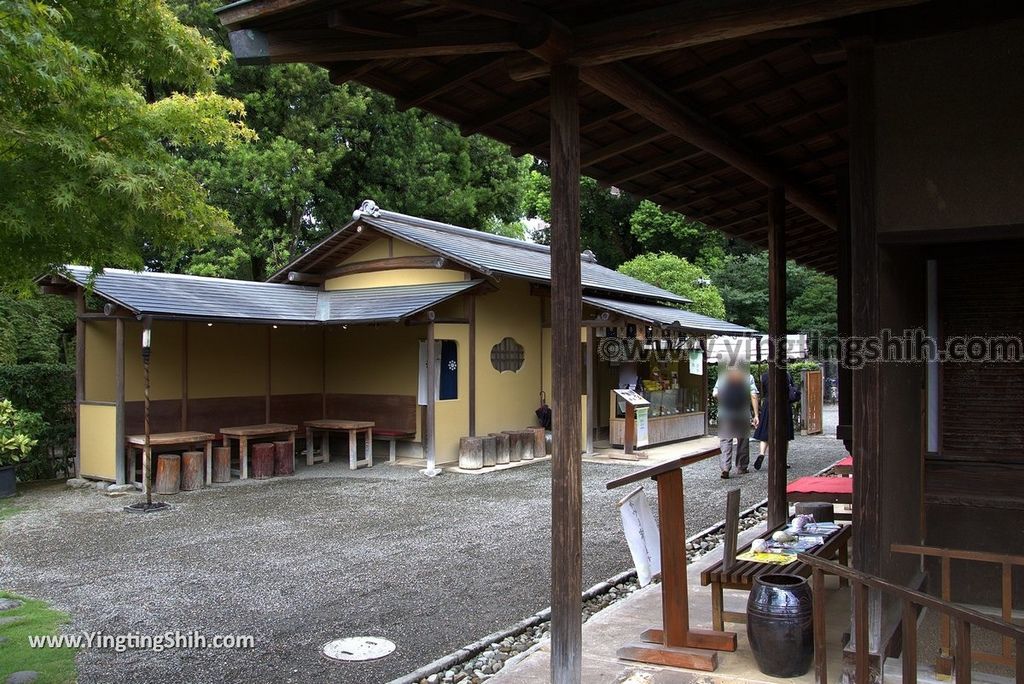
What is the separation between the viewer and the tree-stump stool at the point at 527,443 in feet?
46.3

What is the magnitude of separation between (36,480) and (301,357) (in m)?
4.75

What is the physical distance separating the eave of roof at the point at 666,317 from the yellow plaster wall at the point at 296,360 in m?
5.31

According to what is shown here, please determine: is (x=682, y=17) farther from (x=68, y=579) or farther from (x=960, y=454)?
(x=68, y=579)

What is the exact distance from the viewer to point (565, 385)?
3924mm

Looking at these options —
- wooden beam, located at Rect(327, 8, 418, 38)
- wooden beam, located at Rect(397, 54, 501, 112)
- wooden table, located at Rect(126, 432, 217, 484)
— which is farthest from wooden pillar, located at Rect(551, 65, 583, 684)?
wooden table, located at Rect(126, 432, 217, 484)

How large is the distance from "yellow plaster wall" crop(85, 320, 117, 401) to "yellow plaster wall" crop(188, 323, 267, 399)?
1.16 metres

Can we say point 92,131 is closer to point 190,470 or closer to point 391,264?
point 190,470

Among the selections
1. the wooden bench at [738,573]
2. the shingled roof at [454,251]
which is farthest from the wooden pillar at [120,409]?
the wooden bench at [738,573]

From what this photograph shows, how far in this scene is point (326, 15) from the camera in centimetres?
372

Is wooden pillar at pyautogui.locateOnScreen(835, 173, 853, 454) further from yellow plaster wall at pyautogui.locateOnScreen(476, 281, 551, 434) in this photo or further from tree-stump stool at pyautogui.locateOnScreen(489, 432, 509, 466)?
yellow plaster wall at pyautogui.locateOnScreen(476, 281, 551, 434)

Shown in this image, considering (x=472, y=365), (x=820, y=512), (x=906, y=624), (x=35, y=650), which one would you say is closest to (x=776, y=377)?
(x=820, y=512)

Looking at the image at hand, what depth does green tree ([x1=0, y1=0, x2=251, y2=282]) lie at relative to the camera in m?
3.87

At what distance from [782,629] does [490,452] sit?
943cm

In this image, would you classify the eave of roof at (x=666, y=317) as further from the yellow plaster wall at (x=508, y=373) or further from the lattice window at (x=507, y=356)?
the lattice window at (x=507, y=356)
